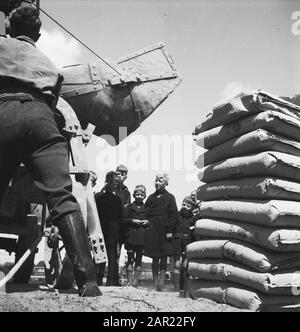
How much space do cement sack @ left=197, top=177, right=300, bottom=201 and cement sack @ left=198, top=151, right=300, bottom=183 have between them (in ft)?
0.13

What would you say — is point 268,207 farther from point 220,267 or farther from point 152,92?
point 152,92

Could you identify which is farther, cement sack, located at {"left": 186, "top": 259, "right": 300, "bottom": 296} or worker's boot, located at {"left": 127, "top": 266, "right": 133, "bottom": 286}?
worker's boot, located at {"left": 127, "top": 266, "right": 133, "bottom": 286}

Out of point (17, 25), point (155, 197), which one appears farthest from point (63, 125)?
point (155, 197)

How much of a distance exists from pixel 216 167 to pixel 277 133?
607 millimetres

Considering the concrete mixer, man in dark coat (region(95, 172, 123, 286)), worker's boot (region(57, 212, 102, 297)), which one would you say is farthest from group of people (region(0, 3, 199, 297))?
man in dark coat (region(95, 172, 123, 286))

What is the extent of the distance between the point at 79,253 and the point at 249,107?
146 centimetres

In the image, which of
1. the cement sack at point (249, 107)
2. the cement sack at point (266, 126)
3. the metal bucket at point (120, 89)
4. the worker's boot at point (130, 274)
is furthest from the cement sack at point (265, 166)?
the worker's boot at point (130, 274)

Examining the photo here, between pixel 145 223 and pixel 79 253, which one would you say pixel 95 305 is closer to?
pixel 79 253

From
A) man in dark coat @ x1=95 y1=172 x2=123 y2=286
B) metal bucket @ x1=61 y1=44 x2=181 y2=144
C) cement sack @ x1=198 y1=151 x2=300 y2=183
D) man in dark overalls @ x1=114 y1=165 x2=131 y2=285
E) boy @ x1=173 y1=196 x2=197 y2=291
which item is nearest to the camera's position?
cement sack @ x1=198 y1=151 x2=300 y2=183

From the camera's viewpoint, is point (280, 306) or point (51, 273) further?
point (51, 273)

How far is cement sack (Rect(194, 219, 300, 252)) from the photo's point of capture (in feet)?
9.15

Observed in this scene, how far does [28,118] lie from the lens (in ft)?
7.71

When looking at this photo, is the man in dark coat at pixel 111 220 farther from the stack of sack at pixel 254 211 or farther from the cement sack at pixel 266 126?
the cement sack at pixel 266 126

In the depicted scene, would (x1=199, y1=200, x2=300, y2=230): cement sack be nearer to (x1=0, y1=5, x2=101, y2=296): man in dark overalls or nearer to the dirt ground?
A: the dirt ground
